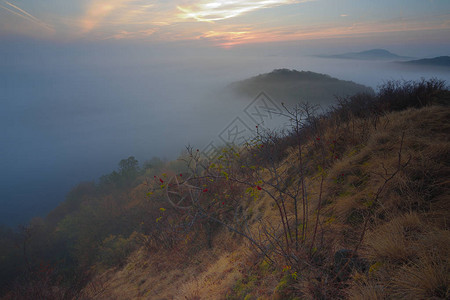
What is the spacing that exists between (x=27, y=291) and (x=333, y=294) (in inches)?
348

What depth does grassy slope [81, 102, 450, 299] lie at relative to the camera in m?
1.64

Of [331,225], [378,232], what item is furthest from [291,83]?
[378,232]

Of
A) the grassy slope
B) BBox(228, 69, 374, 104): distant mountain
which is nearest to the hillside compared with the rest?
the grassy slope

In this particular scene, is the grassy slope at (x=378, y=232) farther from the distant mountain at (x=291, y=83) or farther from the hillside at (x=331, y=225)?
the distant mountain at (x=291, y=83)

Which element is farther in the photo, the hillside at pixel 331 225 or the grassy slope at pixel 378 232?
the hillside at pixel 331 225

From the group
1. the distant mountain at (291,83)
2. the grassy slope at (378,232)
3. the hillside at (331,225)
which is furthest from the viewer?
the distant mountain at (291,83)

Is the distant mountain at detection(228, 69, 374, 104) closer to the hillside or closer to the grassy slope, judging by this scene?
the hillside

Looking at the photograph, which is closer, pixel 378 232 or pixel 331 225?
pixel 378 232

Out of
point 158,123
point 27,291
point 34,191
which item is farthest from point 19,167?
point 27,291

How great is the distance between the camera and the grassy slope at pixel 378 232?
5.37 ft

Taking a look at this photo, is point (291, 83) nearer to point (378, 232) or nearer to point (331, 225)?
point (331, 225)

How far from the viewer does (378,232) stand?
221 centimetres

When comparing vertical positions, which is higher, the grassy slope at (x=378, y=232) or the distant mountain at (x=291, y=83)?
the distant mountain at (x=291, y=83)

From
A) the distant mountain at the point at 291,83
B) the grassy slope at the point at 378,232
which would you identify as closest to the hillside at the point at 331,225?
the grassy slope at the point at 378,232
